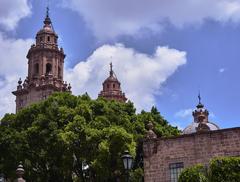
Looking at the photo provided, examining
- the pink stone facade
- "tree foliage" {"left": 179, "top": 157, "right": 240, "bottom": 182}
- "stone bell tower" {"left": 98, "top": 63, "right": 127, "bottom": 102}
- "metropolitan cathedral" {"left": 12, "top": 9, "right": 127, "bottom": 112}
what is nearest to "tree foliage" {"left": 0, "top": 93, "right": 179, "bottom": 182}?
the pink stone facade

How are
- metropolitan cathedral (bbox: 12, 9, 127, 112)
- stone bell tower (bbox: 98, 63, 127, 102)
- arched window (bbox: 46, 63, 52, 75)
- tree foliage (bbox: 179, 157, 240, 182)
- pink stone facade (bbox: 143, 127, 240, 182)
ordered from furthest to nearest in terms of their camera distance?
stone bell tower (bbox: 98, 63, 127, 102) → arched window (bbox: 46, 63, 52, 75) → metropolitan cathedral (bbox: 12, 9, 127, 112) → pink stone facade (bbox: 143, 127, 240, 182) → tree foliage (bbox: 179, 157, 240, 182)

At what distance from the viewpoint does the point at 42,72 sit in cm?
6562

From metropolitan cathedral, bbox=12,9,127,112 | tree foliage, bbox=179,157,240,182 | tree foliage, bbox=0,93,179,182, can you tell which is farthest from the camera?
metropolitan cathedral, bbox=12,9,127,112

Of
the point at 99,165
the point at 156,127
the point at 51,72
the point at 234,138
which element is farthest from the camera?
the point at 51,72

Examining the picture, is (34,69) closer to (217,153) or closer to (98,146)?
(98,146)

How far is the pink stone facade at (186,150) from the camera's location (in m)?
27.3

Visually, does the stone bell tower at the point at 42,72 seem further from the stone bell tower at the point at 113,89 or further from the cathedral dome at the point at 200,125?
the cathedral dome at the point at 200,125

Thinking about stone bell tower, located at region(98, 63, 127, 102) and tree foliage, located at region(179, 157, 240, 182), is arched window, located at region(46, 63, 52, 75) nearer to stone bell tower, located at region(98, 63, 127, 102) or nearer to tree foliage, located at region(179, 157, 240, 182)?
stone bell tower, located at region(98, 63, 127, 102)

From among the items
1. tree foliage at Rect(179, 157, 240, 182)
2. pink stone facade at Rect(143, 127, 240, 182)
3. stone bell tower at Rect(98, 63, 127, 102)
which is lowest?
tree foliage at Rect(179, 157, 240, 182)

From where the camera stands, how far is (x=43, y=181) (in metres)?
35.1

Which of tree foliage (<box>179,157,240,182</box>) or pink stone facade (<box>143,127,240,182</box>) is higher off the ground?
pink stone facade (<box>143,127,240,182</box>)

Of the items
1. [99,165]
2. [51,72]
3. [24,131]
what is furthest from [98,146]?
[51,72]

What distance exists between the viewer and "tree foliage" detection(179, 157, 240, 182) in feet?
76.4

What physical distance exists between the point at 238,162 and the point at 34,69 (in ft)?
154
